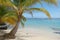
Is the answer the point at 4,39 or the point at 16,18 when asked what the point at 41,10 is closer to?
the point at 16,18

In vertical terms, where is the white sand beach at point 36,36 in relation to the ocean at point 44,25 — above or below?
above

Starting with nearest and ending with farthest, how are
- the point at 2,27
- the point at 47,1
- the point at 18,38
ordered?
the point at 47,1 < the point at 18,38 < the point at 2,27

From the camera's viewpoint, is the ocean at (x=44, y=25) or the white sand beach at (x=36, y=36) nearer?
the white sand beach at (x=36, y=36)

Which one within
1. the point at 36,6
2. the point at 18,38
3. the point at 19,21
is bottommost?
the point at 18,38

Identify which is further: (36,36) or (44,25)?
(44,25)

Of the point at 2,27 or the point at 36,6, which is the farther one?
the point at 2,27

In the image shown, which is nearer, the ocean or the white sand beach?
the white sand beach

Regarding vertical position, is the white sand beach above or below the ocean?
above

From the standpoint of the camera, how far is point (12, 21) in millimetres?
7312

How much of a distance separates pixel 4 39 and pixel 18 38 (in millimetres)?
609

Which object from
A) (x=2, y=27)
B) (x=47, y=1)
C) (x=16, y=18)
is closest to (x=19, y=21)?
(x=16, y=18)

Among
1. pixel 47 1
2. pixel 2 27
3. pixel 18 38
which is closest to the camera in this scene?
pixel 47 1

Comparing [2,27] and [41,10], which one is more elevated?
[41,10]

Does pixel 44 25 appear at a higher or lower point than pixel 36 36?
lower
